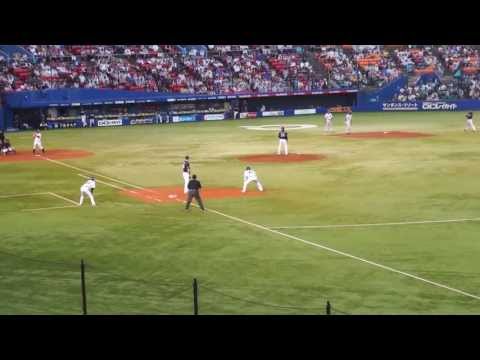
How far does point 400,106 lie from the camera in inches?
3100

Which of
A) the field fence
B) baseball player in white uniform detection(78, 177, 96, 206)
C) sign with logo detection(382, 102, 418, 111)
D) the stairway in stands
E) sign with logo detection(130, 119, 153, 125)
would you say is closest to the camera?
the field fence

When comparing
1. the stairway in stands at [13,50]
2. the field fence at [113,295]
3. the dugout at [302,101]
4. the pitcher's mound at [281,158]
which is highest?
the stairway in stands at [13,50]

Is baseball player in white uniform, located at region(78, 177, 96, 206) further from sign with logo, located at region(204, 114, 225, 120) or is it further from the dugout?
the dugout

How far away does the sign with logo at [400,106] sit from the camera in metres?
78.2

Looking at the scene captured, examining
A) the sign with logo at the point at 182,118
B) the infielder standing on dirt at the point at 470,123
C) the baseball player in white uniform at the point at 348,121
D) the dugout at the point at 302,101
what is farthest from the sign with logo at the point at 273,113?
the infielder standing on dirt at the point at 470,123

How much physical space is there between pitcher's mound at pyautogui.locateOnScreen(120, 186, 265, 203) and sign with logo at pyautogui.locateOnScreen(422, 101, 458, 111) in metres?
49.2

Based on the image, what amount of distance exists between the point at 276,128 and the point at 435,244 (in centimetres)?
4196

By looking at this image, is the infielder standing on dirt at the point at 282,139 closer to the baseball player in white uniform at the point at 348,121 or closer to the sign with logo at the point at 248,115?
the baseball player in white uniform at the point at 348,121

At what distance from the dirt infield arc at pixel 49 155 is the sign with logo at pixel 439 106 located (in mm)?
42185

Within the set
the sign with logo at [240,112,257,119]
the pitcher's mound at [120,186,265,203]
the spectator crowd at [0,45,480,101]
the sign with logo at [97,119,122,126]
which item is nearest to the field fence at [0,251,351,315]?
the pitcher's mound at [120,186,265,203]

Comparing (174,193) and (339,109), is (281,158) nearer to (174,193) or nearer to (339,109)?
(174,193)

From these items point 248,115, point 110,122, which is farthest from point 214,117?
point 110,122

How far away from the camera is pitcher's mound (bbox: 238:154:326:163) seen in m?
41.2

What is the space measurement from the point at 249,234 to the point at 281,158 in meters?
18.9
